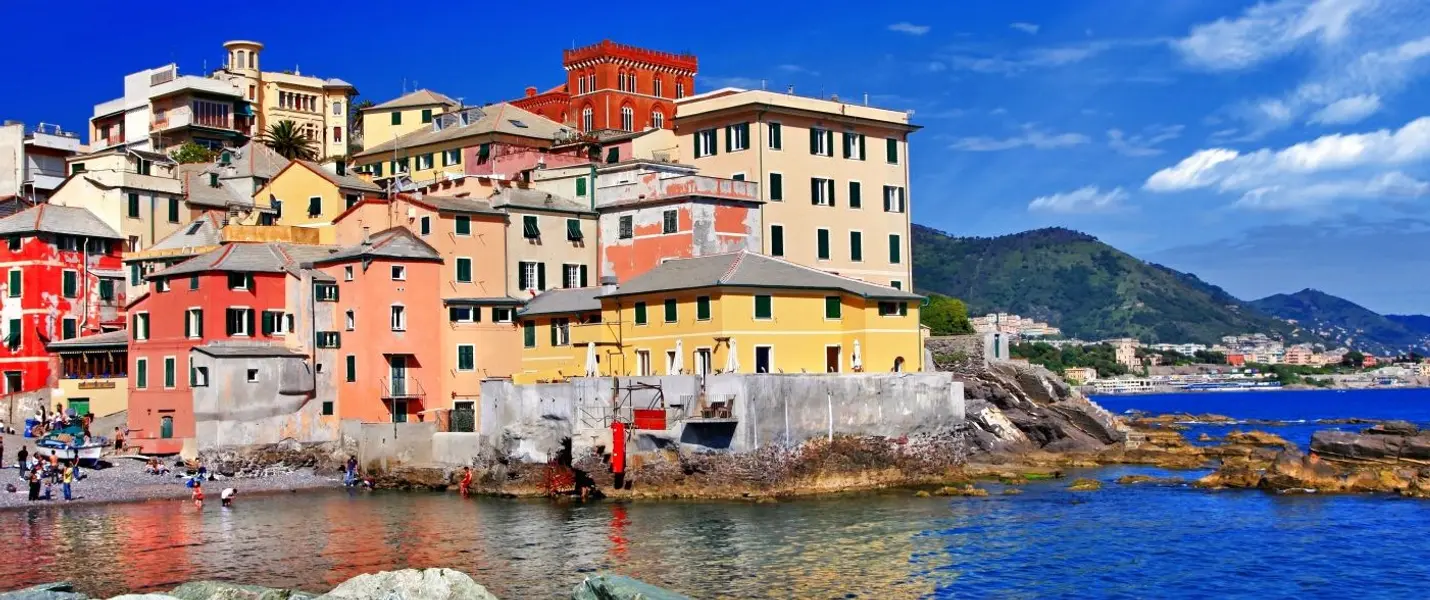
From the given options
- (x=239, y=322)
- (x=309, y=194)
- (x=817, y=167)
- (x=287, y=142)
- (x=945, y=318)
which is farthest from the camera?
(x=287, y=142)

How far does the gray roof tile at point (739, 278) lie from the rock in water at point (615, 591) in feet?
96.6

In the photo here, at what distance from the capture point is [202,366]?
71.5 meters

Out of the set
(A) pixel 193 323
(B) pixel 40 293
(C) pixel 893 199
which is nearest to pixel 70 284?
(B) pixel 40 293

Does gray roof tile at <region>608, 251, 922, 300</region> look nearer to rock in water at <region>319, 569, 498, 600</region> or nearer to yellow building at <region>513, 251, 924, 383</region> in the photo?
yellow building at <region>513, 251, 924, 383</region>

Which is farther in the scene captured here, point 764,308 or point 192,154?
point 192,154

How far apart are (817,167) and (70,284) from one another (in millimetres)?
41837

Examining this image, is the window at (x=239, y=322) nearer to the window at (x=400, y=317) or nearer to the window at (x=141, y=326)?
the window at (x=141, y=326)

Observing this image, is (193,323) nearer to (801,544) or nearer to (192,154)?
(192,154)

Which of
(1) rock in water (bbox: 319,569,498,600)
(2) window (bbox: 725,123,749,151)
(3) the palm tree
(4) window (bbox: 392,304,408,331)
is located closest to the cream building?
(2) window (bbox: 725,123,749,151)

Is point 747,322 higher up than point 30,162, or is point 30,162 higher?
point 30,162

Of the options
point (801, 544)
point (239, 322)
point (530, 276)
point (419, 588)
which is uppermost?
point (530, 276)

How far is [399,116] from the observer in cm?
10975

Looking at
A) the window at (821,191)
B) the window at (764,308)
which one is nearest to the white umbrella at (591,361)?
the window at (764,308)

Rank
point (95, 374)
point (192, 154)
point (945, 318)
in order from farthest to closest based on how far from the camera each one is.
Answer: point (192, 154), point (945, 318), point (95, 374)
